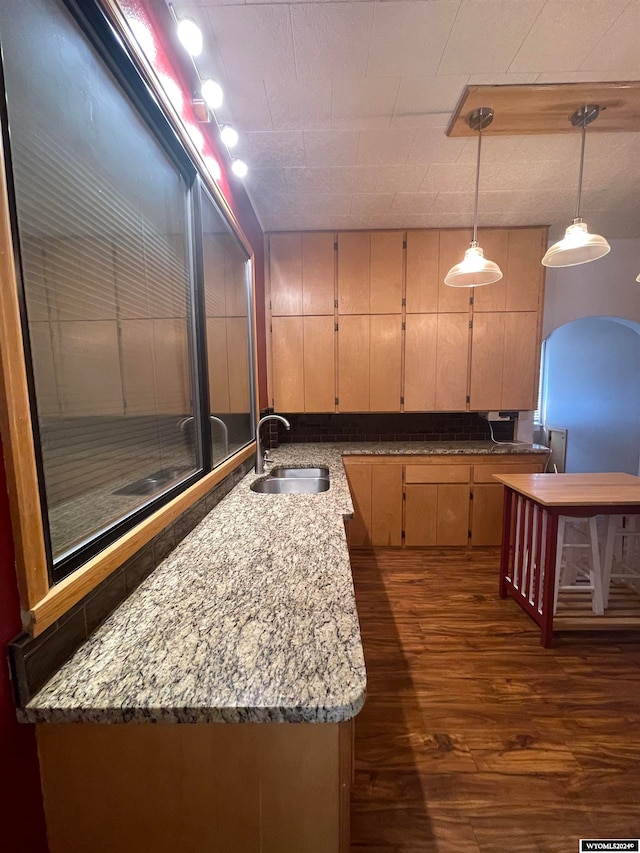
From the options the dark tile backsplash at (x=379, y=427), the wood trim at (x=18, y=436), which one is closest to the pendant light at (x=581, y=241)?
the dark tile backsplash at (x=379, y=427)

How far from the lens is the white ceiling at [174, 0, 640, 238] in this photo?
126 centimetres

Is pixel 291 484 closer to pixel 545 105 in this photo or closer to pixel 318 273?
pixel 318 273

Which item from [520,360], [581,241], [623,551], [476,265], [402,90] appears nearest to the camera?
[402,90]

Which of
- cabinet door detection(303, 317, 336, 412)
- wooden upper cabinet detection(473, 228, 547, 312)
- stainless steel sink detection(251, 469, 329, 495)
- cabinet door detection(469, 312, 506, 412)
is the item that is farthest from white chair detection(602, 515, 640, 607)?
cabinet door detection(303, 317, 336, 412)

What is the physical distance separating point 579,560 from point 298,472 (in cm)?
204

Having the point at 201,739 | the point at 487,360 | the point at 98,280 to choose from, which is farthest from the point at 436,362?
the point at 201,739

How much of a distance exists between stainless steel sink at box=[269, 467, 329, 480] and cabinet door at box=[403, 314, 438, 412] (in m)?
1.27

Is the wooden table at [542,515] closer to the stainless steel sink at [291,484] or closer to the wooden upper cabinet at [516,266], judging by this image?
the stainless steel sink at [291,484]

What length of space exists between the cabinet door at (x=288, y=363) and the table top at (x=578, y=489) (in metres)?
1.87

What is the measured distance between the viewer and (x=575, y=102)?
1.64 meters

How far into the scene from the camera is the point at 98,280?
2.92ft

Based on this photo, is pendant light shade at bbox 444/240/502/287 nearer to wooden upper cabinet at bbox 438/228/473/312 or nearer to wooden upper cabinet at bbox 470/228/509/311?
wooden upper cabinet at bbox 438/228/473/312

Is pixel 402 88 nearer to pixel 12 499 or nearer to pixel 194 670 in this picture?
pixel 12 499

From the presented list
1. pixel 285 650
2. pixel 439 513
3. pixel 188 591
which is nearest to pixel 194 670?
pixel 285 650
